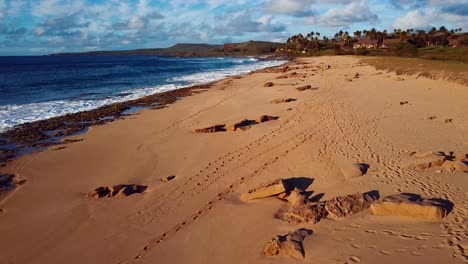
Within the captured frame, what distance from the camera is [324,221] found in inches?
277

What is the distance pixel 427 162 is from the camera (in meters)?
9.20

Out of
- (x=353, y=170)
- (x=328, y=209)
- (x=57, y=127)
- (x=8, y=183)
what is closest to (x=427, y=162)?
(x=353, y=170)

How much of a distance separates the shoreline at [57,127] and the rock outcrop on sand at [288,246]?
34.0 feet

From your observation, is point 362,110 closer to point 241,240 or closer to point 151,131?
point 151,131

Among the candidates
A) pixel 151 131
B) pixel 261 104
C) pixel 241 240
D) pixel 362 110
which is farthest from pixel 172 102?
pixel 241 240

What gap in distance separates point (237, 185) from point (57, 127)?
39.2 feet

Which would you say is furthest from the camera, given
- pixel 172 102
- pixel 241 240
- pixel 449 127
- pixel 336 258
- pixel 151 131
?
pixel 172 102

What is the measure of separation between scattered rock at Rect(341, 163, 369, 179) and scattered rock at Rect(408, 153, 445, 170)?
117 cm

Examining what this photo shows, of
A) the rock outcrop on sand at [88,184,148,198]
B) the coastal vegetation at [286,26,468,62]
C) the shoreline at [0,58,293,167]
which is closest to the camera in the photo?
the rock outcrop on sand at [88,184,148,198]

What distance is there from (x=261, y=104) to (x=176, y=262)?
15.5m

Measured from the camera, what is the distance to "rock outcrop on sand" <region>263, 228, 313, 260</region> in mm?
5988

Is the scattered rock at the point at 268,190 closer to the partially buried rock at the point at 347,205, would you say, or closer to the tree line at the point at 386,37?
the partially buried rock at the point at 347,205

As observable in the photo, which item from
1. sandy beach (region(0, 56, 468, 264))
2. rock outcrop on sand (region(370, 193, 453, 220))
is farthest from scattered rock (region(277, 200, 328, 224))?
rock outcrop on sand (region(370, 193, 453, 220))

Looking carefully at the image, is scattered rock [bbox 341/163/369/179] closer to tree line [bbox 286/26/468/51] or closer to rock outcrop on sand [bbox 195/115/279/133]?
rock outcrop on sand [bbox 195/115/279/133]
